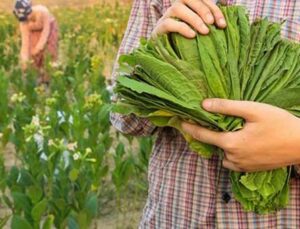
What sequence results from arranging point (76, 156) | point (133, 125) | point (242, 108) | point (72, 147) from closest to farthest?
point (242, 108) < point (133, 125) < point (76, 156) < point (72, 147)

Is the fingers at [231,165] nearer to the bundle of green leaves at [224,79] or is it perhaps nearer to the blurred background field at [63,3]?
the bundle of green leaves at [224,79]

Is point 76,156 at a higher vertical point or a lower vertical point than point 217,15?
lower

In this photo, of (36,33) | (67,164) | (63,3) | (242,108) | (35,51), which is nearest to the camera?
(242,108)

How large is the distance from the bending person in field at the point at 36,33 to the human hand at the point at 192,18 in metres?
6.35

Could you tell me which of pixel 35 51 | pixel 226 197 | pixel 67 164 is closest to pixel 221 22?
pixel 226 197

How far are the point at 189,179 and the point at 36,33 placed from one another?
6667 millimetres

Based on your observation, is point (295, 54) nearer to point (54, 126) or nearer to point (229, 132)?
point (229, 132)

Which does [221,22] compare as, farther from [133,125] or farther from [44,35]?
[44,35]

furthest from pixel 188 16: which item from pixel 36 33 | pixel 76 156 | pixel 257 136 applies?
pixel 36 33

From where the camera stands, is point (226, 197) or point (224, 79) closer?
point (224, 79)

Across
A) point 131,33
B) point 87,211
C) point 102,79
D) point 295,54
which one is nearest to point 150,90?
point 295,54

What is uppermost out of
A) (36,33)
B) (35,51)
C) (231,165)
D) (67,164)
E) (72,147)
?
(231,165)

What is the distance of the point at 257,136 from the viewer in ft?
3.38

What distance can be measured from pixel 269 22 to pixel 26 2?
6599mm
